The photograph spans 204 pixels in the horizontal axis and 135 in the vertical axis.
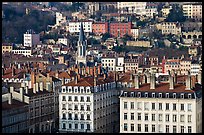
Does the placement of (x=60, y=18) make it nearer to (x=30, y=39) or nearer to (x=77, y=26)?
(x=77, y=26)

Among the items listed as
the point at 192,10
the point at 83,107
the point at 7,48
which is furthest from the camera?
the point at 192,10

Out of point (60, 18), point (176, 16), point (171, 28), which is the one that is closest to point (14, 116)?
point (171, 28)

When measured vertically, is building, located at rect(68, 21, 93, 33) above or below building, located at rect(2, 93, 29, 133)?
above

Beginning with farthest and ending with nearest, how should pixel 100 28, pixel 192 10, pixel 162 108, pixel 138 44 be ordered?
pixel 192 10 → pixel 100 28 → pixel 138 44 → pixel 162 108

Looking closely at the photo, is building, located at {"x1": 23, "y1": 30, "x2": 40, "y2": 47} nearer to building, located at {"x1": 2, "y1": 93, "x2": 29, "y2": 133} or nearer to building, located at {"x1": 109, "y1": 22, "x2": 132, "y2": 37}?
building, located at {"x1": 109, "y1": 22, "x2": 132, "y2": 37}

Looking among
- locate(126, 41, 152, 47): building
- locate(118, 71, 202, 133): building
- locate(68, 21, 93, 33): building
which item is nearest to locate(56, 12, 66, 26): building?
locate(68, 21, 93, 33): building

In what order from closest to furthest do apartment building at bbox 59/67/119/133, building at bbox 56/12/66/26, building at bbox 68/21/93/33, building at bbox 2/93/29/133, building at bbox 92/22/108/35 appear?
building at bbox 2/93/29/133 < apartment building at bbox 59/67/119/133 < building at bbox 92/22/108/35 < building at bbox 68/21/93/33 < building at bbox 56/12/66/26

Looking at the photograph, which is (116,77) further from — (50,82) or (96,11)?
(96,11)
